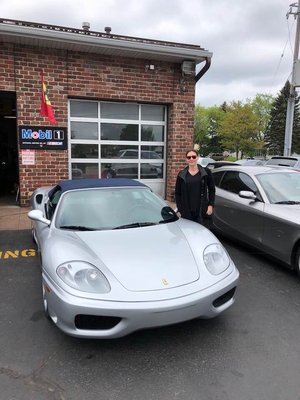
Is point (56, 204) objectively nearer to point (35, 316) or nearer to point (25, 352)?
point (35, 316)

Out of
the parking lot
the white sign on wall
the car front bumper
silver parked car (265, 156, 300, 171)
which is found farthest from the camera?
silver parked car (265, 156, 300, 171)

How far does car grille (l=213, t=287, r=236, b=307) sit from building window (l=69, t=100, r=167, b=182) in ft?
21.5

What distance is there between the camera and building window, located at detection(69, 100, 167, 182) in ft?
29.6

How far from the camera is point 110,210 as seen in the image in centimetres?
396

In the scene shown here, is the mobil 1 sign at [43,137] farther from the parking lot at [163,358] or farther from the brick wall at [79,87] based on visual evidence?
the parking lot at [163,358]

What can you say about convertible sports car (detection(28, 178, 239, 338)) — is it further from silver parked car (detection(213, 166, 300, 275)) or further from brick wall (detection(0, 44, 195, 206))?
brick wall (detection(0, 44, 195, 206))

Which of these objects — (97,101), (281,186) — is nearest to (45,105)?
(97,101)

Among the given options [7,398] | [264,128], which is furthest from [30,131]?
[264,128]

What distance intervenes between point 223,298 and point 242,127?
58556 mm

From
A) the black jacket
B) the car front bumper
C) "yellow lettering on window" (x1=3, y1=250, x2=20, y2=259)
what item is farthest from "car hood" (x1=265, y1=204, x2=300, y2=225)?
"yellow lettering on window" (x1=3, y1=250, x2=20, y2=259)

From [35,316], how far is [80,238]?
0.90m

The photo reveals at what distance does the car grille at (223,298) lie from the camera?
3033mm

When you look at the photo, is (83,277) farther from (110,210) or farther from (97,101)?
(97,101)

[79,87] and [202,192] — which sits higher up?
[79,87]
